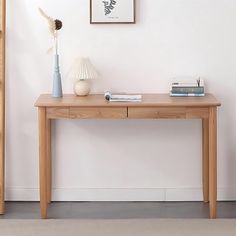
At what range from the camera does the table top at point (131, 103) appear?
11.9 ft

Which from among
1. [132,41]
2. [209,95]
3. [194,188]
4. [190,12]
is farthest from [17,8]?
[194,188]

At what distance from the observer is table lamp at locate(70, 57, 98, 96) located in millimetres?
3867

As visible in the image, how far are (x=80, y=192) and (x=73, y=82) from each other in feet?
2.75

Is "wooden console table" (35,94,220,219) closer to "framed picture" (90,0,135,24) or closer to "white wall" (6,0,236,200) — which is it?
"white wall" (6,0,236,200)

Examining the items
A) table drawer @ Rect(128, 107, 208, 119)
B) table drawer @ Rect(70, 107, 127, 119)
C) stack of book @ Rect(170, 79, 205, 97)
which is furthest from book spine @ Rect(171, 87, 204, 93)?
table drawer @ Rect(70, 107, 127, 119)

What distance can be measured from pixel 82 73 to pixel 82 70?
22 mm

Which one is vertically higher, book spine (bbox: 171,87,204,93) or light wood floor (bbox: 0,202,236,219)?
book spine (bbox: 171,87,204,93)

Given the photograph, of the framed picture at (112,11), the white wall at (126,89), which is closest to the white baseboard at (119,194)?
the white wall at (126,89)

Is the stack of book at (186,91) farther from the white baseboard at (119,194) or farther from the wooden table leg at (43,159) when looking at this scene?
the wooden table leg at (43,159)

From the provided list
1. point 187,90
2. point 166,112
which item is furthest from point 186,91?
point 166,112

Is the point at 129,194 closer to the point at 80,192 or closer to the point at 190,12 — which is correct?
the point at 80,192

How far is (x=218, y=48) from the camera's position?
4043 millimetres

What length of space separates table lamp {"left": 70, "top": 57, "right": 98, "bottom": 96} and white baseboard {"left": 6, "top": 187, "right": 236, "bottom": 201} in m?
0.78

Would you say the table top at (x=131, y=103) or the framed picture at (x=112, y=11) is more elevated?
the framed picture at (x=112, y=11)
